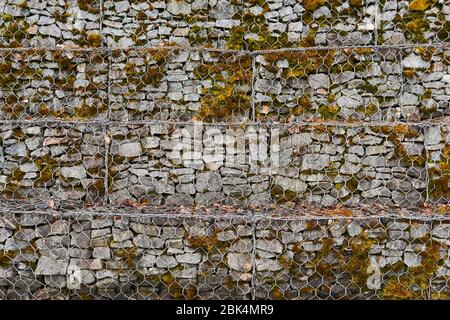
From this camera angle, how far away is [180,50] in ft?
7.11

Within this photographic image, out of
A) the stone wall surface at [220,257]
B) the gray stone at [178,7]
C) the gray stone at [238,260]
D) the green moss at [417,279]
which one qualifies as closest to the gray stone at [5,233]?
the stone wall surface at [220,257]

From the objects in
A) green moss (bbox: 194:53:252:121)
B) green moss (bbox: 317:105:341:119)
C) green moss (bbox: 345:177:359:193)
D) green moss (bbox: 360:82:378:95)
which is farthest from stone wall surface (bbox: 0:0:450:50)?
green moss (bbox: 345:177:359:193)

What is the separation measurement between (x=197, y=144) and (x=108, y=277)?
0.79 meters

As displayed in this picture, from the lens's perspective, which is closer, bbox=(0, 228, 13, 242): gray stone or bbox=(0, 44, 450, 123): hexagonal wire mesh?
bbox=(0, 228, 13, 242): gray stone

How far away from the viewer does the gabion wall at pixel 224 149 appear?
1901 mm

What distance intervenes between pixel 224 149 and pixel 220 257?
1.81 feet

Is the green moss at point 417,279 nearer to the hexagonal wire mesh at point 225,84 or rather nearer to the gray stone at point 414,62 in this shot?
the hexagonal wire mesh at point 225,84

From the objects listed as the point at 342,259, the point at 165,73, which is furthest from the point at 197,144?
the point at 342,259

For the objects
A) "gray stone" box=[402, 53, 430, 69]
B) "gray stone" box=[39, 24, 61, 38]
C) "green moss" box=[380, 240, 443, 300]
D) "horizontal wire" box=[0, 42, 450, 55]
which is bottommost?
"green moss" box=[380, 240, 443, 300]

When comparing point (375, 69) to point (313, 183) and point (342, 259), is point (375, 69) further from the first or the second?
point (342, 259)

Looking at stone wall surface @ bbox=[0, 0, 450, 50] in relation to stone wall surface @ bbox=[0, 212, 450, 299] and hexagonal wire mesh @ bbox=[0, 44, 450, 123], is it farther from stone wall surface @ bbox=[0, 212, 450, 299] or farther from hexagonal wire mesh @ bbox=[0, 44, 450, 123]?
stone wall surface @ bbox=[0, 212, 450, 299]

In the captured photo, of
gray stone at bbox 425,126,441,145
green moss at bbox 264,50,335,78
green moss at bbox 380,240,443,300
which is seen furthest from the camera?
green moss at bbox 264,50,335,78

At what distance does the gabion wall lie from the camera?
6.24ft

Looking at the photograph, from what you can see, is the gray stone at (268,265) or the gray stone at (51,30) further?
the gray stone at (51,30)
